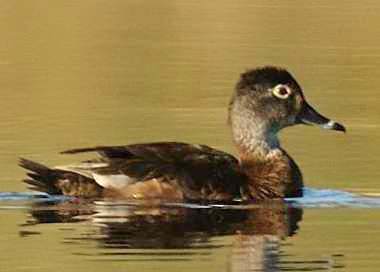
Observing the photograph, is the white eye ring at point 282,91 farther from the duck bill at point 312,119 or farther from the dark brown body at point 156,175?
the dark brown body at point 156,175

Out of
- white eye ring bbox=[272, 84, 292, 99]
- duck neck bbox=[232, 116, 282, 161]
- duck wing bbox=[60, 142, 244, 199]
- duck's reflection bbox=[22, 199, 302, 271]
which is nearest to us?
duck's reflection bbox=[22, 199, 302, 271]

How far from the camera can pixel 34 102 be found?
77.5 feet

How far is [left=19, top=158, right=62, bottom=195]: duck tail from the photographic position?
1700 centimetres

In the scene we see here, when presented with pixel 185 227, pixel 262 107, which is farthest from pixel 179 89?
pixel 185 227

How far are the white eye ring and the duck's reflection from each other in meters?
1.23

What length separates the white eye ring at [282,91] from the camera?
18094mm

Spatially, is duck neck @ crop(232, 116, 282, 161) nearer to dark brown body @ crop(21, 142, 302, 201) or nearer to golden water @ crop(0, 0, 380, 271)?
golden water @ crop(0, 0, 380, 271)

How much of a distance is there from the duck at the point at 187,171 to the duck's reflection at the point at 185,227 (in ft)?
0.80

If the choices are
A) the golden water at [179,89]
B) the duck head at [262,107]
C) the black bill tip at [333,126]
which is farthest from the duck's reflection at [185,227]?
the black bill tip at [333,126]

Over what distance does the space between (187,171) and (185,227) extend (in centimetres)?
137

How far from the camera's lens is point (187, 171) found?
672 inches

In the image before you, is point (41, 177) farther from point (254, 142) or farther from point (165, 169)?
point (254, 142)

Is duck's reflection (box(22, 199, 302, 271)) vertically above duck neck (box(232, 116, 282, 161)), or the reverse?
duck neck (box(232, 116, 282, 161))

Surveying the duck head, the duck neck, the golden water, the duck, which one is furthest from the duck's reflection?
the duck head
